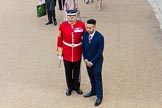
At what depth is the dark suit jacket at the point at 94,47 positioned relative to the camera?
23.1 feet

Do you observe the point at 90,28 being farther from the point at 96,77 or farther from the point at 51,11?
the point at 51,11

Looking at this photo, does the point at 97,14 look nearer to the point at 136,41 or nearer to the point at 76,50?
the point at 136,41

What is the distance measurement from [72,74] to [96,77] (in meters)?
0.69

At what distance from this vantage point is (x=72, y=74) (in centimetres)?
786

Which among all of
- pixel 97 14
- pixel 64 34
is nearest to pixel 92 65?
pixel 64 34

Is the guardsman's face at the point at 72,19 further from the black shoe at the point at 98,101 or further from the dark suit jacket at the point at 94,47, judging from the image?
the black shoe at the point at 98,101

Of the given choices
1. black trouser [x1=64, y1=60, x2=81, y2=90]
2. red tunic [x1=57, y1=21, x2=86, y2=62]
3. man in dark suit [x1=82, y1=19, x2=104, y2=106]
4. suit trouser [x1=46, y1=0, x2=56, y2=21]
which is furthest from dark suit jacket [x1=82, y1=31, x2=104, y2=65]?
suit trouser [x1=46, y1=0, x2=56, y2=21]

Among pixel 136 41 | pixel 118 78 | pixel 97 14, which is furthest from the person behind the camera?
pixel 97 14

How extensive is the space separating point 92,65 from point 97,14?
678cm

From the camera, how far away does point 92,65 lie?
721 centimetres

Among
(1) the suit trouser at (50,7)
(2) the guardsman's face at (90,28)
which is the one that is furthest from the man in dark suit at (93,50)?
(1) the suit trouser at (50,7)

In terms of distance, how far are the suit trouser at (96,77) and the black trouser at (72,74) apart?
34 cm

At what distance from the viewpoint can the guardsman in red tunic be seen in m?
7.25

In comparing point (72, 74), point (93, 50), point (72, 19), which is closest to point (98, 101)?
point (72, 74)
